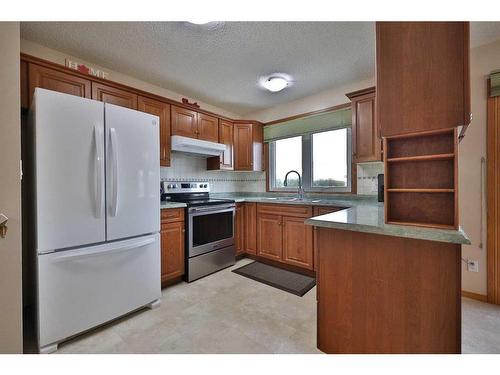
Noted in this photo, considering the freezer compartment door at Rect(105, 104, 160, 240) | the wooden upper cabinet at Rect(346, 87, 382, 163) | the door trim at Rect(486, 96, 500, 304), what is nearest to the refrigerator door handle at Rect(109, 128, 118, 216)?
the freezer compartment door at Rect(105, 104, 160, 240)

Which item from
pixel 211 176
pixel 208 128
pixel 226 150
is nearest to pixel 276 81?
pixel 208 128

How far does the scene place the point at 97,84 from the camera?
7.00ft

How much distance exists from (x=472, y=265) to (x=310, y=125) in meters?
2.38

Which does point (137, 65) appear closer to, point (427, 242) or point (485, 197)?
point (427, 242)

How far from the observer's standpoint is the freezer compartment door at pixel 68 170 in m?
1.46

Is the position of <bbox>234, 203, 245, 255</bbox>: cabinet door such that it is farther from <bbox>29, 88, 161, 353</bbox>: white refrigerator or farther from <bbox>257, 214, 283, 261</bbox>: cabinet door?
<bbox>29, 88, 161, 353</bbox>: white refrigerator

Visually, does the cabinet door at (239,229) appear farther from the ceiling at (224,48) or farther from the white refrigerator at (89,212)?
the ceiling at (224,48)

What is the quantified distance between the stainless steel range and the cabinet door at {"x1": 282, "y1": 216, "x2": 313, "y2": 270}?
737 millimetres

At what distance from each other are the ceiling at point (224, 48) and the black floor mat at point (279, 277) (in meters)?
2.44

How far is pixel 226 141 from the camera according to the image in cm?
346

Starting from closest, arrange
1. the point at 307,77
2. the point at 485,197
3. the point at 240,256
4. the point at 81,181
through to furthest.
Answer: the point at 81,181 → the point at 485,197 → the point at 307,77 → the point at 240,256
